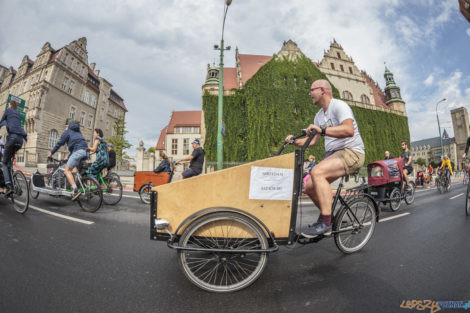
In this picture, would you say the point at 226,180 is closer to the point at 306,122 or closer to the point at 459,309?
the point at 459,309

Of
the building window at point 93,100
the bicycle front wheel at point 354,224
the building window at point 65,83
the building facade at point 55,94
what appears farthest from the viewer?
the building window at point 93,100

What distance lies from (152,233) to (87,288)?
0.60 meters

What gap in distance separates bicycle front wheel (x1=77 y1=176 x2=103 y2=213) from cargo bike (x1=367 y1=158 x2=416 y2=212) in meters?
6.70

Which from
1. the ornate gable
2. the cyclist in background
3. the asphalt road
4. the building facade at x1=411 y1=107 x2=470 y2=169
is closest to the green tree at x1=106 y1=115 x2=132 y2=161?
the ornate gable

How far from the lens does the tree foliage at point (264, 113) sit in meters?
19.7

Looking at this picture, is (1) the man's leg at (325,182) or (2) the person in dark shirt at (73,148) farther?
(2) the person in dark shirt at (73,148)

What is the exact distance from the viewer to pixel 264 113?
2012 centimetres

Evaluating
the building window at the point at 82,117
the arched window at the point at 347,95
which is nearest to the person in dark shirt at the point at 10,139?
the arched window at the point at 347,95

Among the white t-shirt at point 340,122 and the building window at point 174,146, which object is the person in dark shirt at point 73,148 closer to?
the white t-shirt at point 340,122

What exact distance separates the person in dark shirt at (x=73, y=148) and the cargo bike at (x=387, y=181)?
7207 mm

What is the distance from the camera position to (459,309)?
51.6 inches

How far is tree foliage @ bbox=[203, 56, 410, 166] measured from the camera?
19719 millimetres

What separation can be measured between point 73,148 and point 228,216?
473 centimetres

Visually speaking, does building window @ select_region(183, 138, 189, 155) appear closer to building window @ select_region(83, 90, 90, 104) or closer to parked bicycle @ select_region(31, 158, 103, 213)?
building window @ select_region(83, 90, 90, 104)
